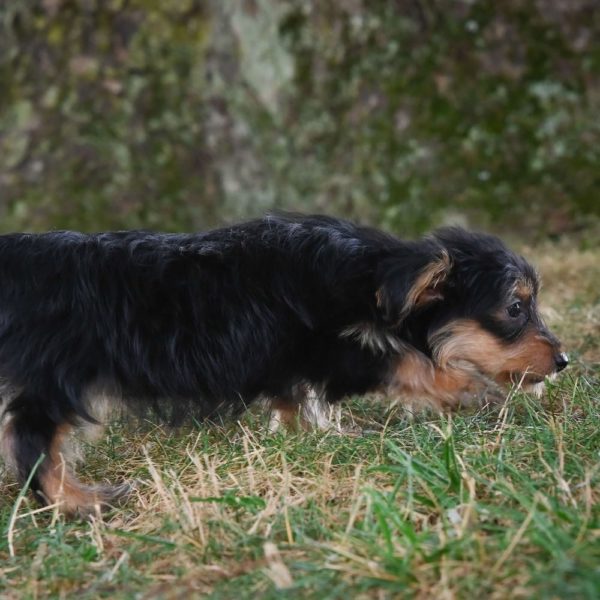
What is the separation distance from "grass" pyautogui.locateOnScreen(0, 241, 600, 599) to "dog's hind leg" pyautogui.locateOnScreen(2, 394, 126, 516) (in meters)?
0.07

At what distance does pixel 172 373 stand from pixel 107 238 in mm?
596

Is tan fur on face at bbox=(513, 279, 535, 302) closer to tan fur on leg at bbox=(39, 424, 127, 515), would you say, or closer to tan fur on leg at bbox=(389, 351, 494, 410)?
tan fur on leg at bbox=(389, 351, 494, 410)

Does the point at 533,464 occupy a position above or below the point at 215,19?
below

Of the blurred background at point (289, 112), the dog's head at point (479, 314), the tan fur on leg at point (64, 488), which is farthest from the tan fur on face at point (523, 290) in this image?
the blurred background at point (289, 112)

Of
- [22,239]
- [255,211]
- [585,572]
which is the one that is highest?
[22,239]

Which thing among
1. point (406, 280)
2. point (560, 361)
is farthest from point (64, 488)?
point (560, 361)

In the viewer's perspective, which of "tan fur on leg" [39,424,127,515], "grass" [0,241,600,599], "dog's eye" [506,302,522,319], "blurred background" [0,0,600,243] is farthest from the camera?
"blurred background" [0,0,600,243]

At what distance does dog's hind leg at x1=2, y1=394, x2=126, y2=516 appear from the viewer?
3553 millimetres

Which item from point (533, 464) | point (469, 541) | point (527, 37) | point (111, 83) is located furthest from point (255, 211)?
point (469, 541)

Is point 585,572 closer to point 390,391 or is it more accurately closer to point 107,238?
point 390,391

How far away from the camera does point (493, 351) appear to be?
410 centimetres

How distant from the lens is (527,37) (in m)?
8.48

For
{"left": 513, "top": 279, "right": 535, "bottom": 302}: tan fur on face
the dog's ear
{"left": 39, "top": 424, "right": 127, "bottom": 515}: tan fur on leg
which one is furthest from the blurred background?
{"left": 39, "top": 424, "right": 127, "bottom": 515}: tan fur on leg

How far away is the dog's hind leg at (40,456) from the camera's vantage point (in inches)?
140
